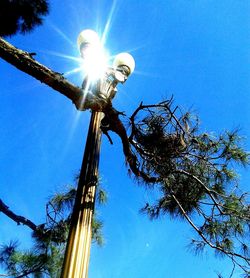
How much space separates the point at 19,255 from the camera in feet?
12.1

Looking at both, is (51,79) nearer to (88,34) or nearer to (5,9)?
(88,34)

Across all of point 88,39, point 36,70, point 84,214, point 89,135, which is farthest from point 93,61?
point 84,214

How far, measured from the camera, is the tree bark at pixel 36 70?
7.06 feet

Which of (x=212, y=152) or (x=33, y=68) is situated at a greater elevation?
(x=212, y=152)

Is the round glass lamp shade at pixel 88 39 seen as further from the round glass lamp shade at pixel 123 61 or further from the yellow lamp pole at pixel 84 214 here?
the yellow lamp pole at pixel 84 214

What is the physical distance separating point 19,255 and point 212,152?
2425mm

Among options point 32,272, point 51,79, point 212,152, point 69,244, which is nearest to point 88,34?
point 51,79

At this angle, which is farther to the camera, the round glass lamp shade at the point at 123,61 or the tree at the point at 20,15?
the tree at the point at 20,15

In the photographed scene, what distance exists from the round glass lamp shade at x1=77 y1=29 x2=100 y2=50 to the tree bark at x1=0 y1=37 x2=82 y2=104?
54 centimetres

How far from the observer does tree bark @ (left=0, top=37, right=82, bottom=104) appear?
2.15 m

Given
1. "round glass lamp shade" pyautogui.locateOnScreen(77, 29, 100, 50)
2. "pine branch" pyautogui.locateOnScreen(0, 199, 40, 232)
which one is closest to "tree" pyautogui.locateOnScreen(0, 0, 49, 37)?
"round glass lamp shade" pyautogui.locateOnScreen(77, 29, 100, 50)

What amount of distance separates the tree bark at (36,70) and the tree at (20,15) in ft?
4.64

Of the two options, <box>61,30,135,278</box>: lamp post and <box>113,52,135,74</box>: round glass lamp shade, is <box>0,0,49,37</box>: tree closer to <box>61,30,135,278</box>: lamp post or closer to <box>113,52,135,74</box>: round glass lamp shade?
<box>61,30,135,278</box>: lamp post

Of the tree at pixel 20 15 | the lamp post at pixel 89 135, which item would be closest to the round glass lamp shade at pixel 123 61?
the lamp post at pixel 89 135
